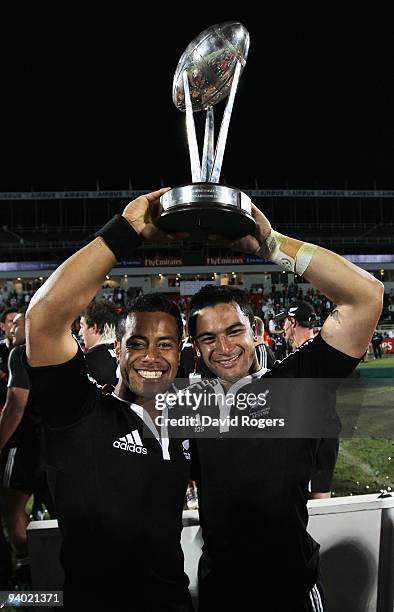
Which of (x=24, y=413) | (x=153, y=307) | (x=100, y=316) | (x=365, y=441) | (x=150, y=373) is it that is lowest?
(x=365, y=441)

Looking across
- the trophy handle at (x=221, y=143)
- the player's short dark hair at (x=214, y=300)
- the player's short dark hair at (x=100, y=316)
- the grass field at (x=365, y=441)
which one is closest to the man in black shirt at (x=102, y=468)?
the player's short dark hair at (x=214, y=300)

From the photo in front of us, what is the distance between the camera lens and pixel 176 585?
1534mm

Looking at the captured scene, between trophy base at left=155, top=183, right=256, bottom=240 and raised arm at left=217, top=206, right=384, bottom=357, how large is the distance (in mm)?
113

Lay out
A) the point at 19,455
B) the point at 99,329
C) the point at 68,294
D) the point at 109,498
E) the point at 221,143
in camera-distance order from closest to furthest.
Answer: the point at 68,294, the point at 109,498, the point at 221,143, the point at 19,455, the point at 99,329

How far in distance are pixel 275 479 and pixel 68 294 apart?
0.90 metres

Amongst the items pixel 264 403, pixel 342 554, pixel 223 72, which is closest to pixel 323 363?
pixel 264 403

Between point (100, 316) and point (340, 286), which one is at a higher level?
point (100, 316)

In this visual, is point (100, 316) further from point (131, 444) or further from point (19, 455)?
point (131, 444)

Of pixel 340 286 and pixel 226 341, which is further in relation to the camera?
pixel 226 341

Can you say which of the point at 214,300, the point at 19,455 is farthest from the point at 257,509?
the point at 19,455

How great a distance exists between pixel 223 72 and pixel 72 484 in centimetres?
178

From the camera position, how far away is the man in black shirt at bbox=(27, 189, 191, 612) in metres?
1.45

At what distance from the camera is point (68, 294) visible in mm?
1420

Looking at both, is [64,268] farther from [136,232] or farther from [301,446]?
[301,446]
